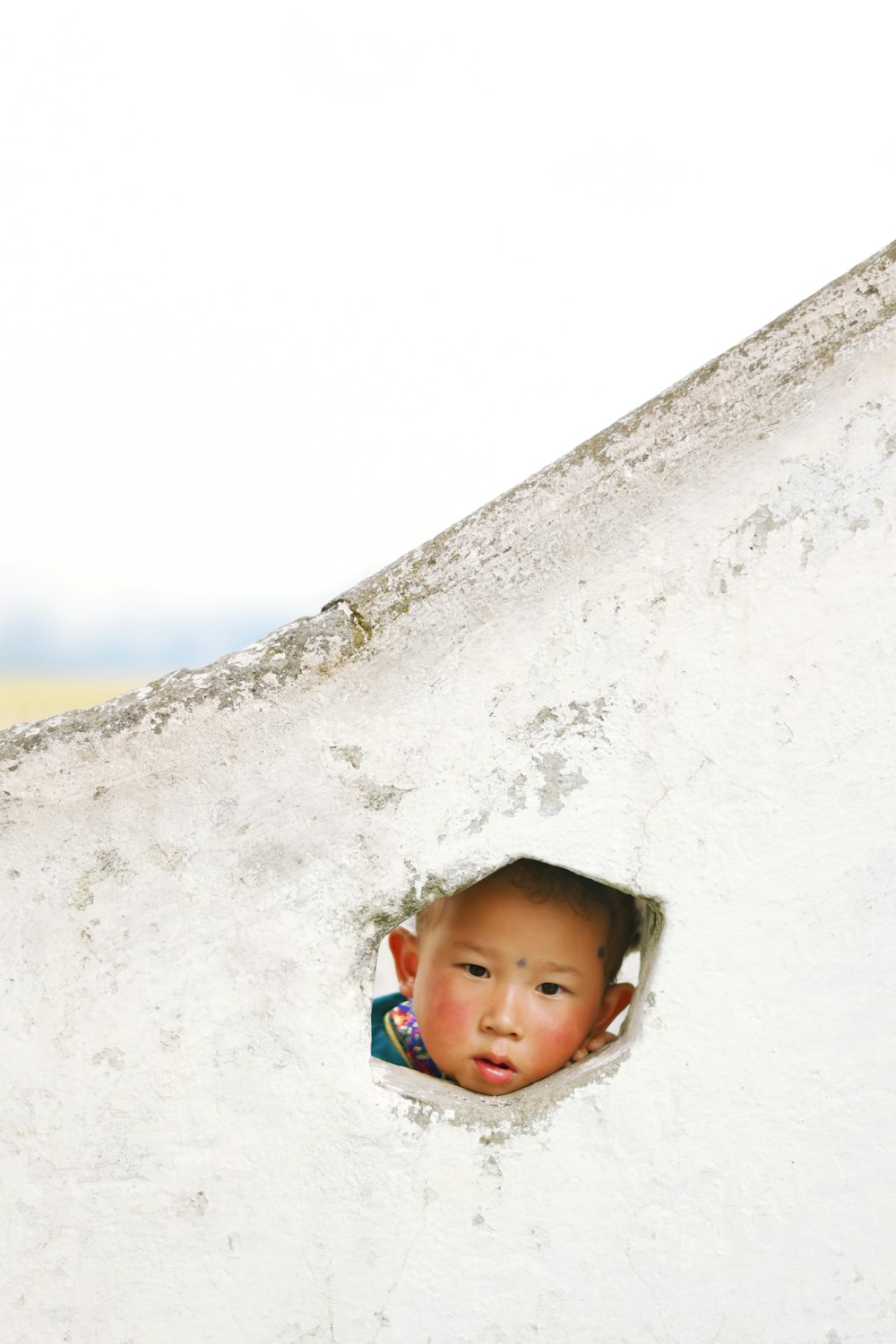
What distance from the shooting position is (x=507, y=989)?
2.44 meters

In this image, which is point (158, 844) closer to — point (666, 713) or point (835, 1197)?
point (666, 713)

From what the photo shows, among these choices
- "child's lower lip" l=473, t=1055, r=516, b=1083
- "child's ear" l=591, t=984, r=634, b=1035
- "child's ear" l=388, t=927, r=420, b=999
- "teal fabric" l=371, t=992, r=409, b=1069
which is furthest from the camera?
"child's ear" l=388, t=927, r=420, b=999

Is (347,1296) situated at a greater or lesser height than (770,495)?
lesser

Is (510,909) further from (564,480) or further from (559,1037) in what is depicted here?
(564,480)

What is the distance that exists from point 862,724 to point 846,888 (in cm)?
26

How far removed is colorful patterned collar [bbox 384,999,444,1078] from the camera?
2.73 metres

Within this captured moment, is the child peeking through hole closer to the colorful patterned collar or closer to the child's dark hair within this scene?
the child's dark hair

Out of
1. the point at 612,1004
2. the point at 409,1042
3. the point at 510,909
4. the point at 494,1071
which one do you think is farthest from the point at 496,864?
the point at 409,1042

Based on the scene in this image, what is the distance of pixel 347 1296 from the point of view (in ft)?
6.31

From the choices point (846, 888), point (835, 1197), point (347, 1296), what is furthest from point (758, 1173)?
point (347, 1296)

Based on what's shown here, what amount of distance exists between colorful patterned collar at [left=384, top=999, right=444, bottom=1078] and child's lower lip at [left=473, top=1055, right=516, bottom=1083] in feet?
0.68

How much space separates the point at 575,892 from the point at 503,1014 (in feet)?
0.95

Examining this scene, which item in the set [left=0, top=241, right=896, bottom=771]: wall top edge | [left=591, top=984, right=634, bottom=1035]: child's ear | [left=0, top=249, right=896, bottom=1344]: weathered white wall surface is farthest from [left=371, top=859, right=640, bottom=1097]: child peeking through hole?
[left=0, top=241, right=896, bottom=771]: wall top edge

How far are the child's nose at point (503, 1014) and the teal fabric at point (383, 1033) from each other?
0.72ft
